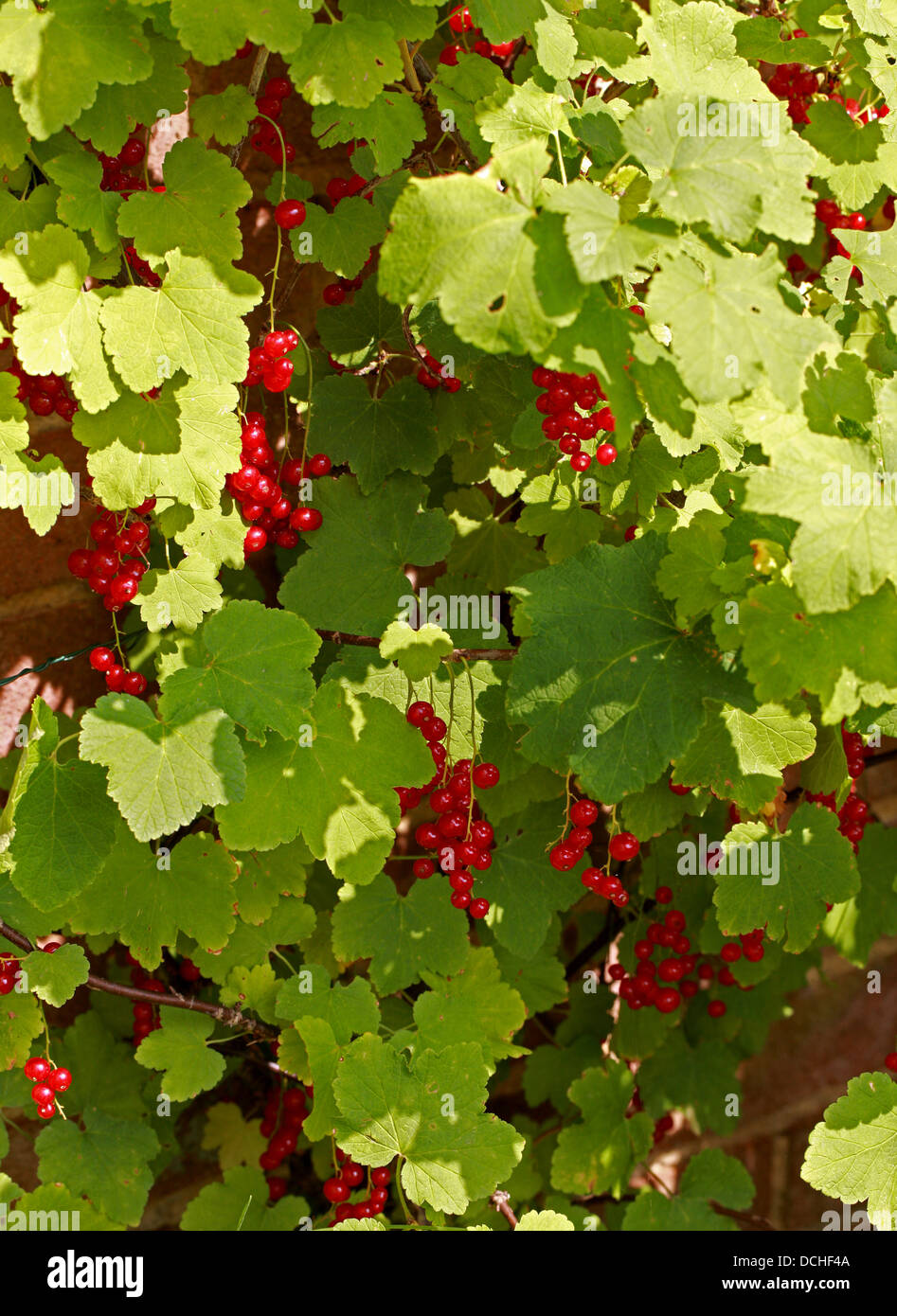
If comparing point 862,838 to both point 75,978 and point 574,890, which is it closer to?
point 574,890

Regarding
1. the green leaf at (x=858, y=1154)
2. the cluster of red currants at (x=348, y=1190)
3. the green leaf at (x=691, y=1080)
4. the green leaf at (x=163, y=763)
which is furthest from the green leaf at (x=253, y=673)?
the green leaf at (x=691, y=1080)

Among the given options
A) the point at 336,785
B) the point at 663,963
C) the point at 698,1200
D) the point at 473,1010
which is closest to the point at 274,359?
the point at 336,785

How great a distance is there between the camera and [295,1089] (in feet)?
6.40

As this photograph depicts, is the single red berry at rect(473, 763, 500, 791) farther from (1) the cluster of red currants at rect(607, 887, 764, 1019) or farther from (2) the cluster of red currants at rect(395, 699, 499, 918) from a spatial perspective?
(1) the cluster of red currants at rect(607, 887, 764, 1019)

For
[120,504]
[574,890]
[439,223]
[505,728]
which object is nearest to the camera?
[439,223]

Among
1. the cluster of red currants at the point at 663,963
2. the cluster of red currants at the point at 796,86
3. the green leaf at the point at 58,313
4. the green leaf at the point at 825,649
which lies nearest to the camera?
the green leaf at the point at 825,649

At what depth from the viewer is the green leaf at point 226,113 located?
1468mm

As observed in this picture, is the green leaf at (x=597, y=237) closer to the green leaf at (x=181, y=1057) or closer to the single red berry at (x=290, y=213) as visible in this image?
the single red berry at (x=290, y=213)

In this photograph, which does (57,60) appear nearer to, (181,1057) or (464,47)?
(464,47)

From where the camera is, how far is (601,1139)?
2053 millimetres

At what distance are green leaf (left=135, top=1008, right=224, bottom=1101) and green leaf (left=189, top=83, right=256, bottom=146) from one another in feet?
4.75

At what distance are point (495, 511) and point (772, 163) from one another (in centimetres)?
100

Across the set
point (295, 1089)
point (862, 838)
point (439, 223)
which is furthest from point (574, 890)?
point (439, 223)

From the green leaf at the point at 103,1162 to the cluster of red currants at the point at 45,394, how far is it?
1.22 metres
